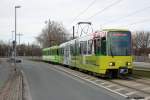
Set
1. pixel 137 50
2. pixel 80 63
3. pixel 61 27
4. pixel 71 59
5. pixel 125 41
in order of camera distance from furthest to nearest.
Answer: pixel 61 27, pixel 137 50, pixel 71 59, pixel 80 63, pixel 125 41

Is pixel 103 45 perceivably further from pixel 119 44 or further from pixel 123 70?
pixel 123 70

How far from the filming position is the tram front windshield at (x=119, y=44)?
84.6ft

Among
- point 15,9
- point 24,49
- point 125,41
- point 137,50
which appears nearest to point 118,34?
point 125,41

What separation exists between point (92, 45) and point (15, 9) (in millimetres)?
27672

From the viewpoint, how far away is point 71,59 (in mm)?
41219

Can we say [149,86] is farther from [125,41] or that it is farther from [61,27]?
[61,27]

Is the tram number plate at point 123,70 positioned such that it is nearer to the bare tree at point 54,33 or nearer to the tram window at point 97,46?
the tram window at point 97,46

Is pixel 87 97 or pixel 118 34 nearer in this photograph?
pixel 87 97

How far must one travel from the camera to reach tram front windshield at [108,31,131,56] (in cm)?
2578

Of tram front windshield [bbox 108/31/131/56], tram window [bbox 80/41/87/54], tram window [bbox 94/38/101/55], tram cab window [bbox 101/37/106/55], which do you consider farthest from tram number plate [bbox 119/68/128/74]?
tram window [bbox 80/41/87/54]

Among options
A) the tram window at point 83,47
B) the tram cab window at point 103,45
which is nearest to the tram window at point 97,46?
the tram cab window at point 103,45

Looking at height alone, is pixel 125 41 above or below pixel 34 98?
above

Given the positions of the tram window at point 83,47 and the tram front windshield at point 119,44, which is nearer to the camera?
the tram front windshield at point 119,44

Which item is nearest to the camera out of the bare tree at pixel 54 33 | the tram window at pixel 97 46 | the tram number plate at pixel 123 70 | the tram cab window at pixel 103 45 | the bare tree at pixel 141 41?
the tram number plate at pixel 123 70
